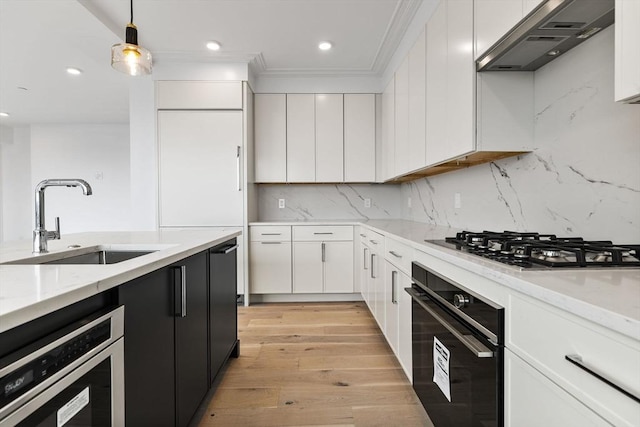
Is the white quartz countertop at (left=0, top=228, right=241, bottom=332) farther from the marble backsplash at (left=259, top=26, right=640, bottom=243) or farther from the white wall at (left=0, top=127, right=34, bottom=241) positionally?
the white wall at (left=0, top=127, right=34, bottom=241)

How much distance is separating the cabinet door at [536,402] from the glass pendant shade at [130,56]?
6.88ft

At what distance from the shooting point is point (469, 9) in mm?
1634

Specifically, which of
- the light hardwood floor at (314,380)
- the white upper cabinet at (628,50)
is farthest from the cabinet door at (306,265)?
the white upper cabinet at (628,50)

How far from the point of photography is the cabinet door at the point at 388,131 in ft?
10.7

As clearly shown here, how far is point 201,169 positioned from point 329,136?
4.77ft

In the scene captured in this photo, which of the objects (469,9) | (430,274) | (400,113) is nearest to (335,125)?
(400,113)

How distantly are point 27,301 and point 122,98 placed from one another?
16.5ft

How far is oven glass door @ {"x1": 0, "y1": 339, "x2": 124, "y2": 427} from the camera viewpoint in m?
0.66

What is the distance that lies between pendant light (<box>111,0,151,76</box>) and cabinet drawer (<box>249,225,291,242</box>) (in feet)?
6.67

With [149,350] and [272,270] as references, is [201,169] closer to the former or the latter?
[272,270]

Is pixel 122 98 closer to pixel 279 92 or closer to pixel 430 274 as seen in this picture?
pixel 279 92

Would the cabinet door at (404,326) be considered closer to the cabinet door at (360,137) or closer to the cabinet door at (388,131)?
the cabinet door at (388,131)

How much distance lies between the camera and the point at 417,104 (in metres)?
2.46

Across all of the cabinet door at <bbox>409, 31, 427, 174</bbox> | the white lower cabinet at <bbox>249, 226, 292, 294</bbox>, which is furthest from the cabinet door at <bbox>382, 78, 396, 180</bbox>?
the white lower cabinet at <bbox>249, 226, 292, 294</bbox>
